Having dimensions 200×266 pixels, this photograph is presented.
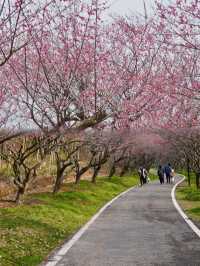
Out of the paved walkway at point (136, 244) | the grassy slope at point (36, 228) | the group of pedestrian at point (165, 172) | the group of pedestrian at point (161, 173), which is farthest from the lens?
the group of pedestrian at point (165, 172)

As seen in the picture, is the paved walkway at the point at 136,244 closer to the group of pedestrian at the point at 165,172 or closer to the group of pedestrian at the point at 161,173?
the group of pedestrian at the point at 161,173

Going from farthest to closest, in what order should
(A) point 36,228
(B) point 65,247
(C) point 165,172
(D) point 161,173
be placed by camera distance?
(C) point 165,172
(D) point 161,173
(A) point 36,228
(B) point 65,247

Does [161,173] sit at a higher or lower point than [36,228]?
higher

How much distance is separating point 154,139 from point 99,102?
25.5 meters

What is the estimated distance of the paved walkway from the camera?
7988mm

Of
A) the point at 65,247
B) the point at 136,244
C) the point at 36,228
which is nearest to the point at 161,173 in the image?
the point at 36,228

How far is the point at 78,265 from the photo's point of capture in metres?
7.61

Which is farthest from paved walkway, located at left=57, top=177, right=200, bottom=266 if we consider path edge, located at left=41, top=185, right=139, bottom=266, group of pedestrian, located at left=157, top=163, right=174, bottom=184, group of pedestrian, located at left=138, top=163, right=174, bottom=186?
group of pedestrian, located at left=157, top=163, right=174, bottom=184

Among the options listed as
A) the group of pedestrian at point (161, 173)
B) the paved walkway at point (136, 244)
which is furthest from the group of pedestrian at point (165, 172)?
the paved walkway at point (136, 244)

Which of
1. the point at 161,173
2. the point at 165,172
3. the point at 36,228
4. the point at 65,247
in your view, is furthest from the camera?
the point at 165,172

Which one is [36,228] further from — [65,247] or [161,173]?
[161,173]

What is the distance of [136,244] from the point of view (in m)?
9.91

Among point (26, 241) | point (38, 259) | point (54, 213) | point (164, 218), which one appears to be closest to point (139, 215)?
point (164, 218)

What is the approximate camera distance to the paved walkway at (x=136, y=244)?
7.99 metres
